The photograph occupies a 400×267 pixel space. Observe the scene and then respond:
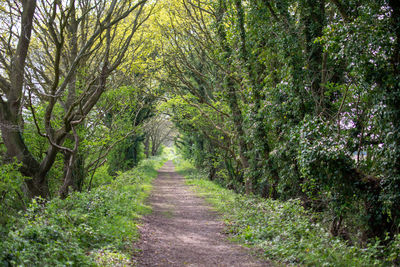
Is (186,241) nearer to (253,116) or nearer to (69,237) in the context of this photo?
(69,237)

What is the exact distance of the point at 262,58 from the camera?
10875mm

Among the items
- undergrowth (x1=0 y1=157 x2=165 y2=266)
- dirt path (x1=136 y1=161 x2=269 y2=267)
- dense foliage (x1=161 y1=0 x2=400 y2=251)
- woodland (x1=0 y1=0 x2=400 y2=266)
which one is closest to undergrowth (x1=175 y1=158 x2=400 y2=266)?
Result: woodland (x1=0 y1=0 x2=400 y2=266)

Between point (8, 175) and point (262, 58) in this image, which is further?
point (262, 58)

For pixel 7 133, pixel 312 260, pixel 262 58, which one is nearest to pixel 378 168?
pixel 312 260

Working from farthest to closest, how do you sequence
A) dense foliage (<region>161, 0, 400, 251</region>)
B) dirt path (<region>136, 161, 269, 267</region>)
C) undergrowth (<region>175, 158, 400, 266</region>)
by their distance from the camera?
dirt path (<region>136, 161, 269, 267</region>) → dense foliage (<region>161, 0, 400, 251</region>) → undergrowth (<region>175, 158, 400, 266</region>)

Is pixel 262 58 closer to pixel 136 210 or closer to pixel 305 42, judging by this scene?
pixel 305 42

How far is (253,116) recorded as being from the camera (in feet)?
37.1

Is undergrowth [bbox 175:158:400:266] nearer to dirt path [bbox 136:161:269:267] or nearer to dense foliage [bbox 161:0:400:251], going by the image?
dirt path [bbox 136:161:269:267]

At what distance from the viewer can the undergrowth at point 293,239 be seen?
5.35 m

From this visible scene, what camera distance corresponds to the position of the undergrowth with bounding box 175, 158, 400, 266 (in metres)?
5.35

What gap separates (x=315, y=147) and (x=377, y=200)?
61.7 inches

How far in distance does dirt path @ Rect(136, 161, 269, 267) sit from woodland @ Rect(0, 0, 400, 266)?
555 millimetres

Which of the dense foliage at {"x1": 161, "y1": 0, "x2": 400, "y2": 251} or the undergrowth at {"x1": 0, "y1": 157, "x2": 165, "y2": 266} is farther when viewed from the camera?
the dense foliage at {"x1": 161, "y1": 0, "x2": 400, "y2": 251}

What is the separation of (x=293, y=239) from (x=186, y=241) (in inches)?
108
